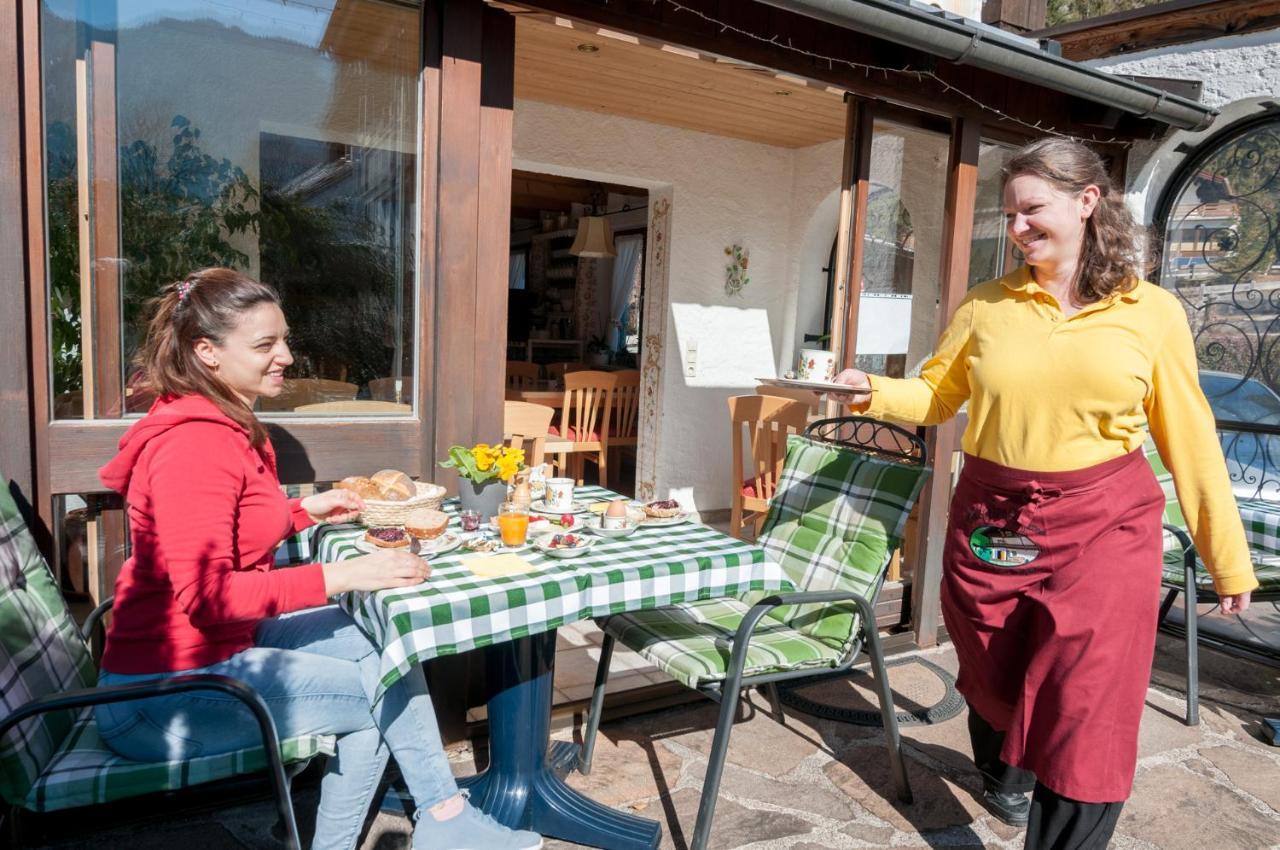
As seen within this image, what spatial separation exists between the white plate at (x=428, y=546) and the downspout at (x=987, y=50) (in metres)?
1.75

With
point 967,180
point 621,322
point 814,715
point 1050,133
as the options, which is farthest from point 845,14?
point 621,322

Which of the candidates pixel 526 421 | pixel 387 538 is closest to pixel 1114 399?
pixel 387 538

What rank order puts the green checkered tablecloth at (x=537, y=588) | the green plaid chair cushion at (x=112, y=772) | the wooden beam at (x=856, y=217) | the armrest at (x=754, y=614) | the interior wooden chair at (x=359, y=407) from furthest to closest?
the wooden beam at (x=856, y=217) < the interior wooden chair at (x=359, y=407) < the armrest at (x=754, y=614) < the green checkered tablecloth at (x=537, y=588) < the green plaid chair cushion at (x=112, y=772)

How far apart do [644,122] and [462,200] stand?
119 inches

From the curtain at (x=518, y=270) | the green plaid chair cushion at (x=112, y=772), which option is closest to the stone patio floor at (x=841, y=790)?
the green plaid chair cushion at (x=112, y=772)

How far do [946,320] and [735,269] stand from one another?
236 centimetres

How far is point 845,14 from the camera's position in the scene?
2631 millimetres

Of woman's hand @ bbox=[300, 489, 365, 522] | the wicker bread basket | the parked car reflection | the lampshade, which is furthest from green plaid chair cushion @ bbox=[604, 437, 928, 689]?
the lampshade

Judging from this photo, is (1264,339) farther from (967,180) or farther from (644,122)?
(644,122)

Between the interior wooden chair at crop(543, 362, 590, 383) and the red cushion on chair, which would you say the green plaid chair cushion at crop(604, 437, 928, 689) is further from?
the interior wooden chair at crop(543, 362, 590, 383)

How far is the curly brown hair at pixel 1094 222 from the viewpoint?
1854 mm

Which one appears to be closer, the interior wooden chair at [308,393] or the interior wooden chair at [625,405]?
the interior wooden chair at [308,393]

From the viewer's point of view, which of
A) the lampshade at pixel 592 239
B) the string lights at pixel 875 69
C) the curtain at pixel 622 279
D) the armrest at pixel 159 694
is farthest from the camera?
the curtain at pixel 622 279

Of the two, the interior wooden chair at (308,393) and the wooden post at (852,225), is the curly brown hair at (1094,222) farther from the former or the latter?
the interior wooden chair at (308,393)
